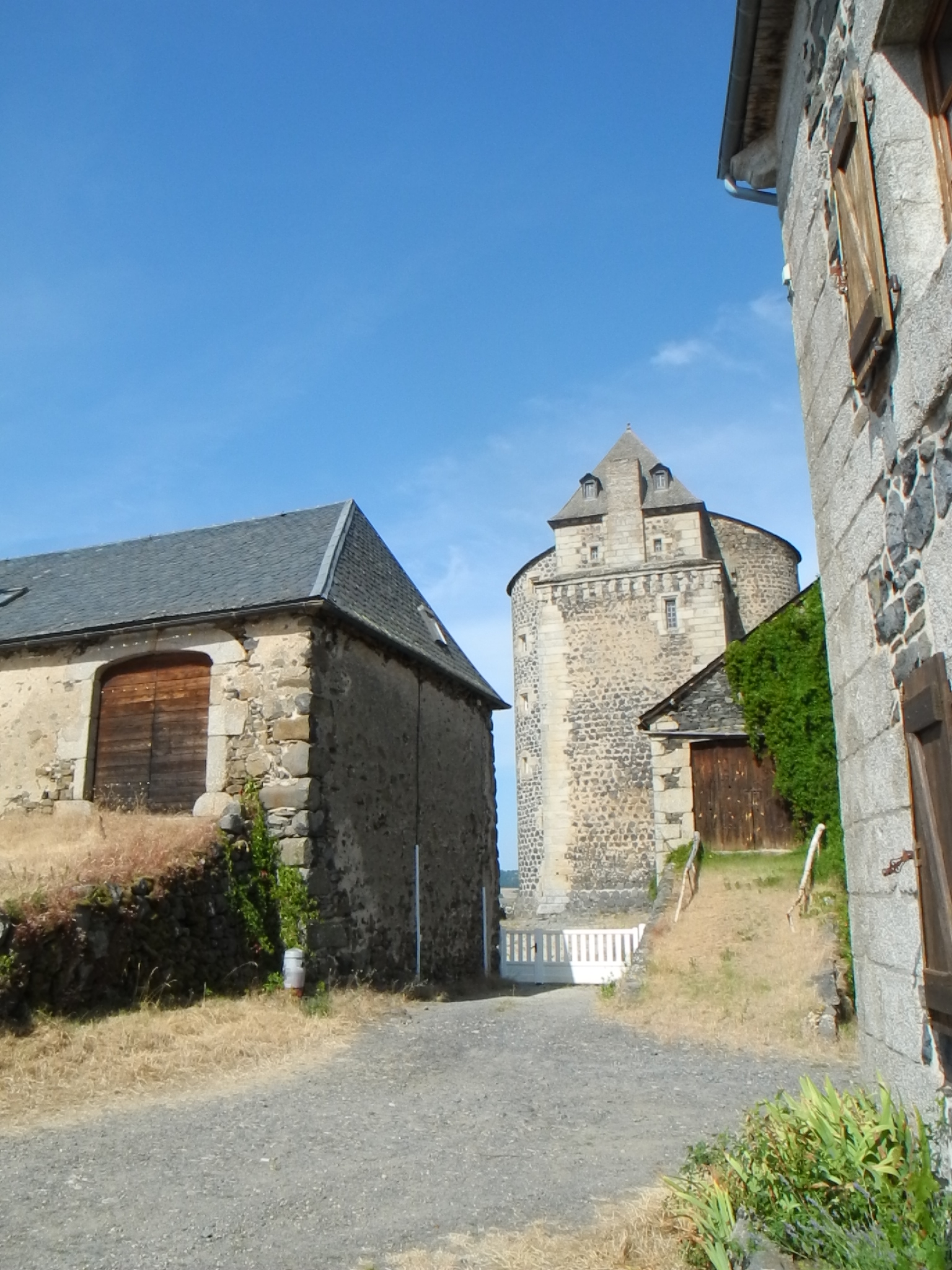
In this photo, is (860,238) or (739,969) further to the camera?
(739,969)

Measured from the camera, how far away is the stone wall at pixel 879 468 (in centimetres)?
347

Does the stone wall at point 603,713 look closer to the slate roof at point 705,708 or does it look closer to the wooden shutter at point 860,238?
the slate roof at point 705,708

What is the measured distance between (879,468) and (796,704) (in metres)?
10.2

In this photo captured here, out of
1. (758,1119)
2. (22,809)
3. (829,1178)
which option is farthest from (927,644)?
(22,809)

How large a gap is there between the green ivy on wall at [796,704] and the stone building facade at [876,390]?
8.37 meters

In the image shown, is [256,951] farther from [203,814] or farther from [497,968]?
[497,968]

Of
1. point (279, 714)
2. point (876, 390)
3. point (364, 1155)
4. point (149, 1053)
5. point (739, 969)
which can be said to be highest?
point (876, 390)

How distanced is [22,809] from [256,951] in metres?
4.04

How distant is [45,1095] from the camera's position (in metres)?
6.44

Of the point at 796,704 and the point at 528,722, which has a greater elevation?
the point at 528,722

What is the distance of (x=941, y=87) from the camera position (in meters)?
3.61

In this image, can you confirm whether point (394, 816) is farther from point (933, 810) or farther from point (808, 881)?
point (933, 810)

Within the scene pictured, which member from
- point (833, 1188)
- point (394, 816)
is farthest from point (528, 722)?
point (833, 1188)

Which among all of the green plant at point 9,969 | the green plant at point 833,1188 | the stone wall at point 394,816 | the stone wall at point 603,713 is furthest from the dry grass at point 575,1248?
the stone wall at point 603,713
